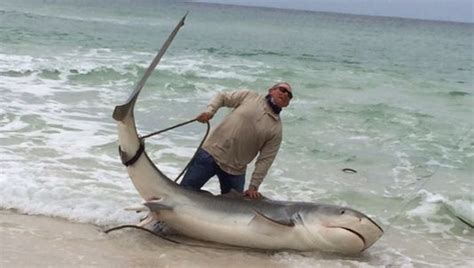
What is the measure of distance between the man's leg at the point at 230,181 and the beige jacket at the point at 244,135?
0.07m

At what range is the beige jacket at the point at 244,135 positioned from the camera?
6.19 meters

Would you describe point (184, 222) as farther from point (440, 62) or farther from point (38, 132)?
point (440, 62)

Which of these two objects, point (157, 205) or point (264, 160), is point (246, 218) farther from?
point (157, 205)

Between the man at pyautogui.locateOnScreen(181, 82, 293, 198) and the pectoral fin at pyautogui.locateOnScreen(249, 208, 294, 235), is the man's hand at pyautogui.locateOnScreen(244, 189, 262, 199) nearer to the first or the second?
the man at pyautogui.locateOnScreen(181, 82, 293, 198)

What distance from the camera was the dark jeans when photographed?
638cm

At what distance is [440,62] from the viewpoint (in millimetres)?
36500

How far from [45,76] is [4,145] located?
784 centimetres

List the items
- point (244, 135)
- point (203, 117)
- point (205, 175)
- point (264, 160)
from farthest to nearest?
point (205, 175)
point (264, 160)
point (244, 135)
point (203, 117)

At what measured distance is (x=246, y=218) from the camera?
20.2 feet

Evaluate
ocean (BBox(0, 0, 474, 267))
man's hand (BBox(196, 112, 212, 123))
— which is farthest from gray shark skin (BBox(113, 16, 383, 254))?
man's hand (BBox(196, 112, 212, 123))

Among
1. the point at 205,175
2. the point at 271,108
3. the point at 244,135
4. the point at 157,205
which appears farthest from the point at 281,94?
the point at 157,205

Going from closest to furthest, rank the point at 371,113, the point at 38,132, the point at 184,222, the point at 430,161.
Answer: the point at 184,222 → the point at 38,132 → the point at 430,161 → the point at 371,113

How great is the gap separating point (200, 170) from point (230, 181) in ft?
1.01

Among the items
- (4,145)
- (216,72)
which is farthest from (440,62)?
(4,145)
